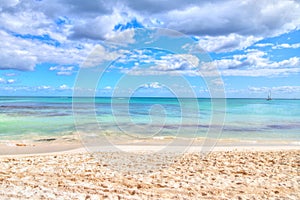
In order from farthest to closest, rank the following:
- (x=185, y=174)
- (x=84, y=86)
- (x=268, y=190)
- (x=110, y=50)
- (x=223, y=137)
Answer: (x=223, y=137), (x=110, y=50), (x=84, y=86), (x=185, y=174), (x=268, y=190)

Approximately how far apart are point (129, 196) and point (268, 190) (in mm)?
2844

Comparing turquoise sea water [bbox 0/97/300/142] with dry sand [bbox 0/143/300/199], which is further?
turquoise sea water [bbox 0/97/300/142]

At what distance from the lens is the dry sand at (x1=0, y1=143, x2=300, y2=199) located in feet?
19.1

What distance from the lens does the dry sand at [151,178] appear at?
19.1 feet

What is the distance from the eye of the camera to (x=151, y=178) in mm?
6988

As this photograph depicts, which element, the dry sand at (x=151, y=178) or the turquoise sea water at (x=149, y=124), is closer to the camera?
the dry sand at (x=151, y=178)

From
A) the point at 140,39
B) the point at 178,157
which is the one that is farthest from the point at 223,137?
the point at 140,39

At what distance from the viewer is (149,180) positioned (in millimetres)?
6797

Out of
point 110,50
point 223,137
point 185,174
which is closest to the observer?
point 185,174

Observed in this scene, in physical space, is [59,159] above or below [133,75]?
below

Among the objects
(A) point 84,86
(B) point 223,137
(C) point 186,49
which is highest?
(C) point 186,49

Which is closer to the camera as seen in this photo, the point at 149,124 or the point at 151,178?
the point at 151,178

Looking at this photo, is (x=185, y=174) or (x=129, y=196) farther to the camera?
(x=185, y=174)

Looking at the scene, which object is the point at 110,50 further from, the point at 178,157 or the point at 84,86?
the point at 178,157
